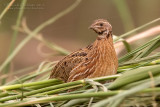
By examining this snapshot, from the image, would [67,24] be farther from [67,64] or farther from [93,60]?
[93,60]

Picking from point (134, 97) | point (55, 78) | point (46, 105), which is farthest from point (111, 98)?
point (55, 78)

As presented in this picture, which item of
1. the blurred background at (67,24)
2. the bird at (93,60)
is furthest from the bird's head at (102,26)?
the blurred background at (67,24)

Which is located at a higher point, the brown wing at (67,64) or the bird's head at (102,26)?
the bird's head at (102,26)

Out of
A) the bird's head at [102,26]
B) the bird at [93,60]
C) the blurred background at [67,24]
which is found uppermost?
the blurred background at [67,24]

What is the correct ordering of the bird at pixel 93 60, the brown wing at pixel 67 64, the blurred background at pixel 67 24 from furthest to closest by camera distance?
the blurred background at pixel 67 24, the brown wing at pixel 67 64, the bird at pixel 93 60

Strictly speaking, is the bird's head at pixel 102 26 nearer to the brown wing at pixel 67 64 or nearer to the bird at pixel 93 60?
the bird at pixel 93 60

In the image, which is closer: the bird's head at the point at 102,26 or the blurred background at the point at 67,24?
the bird's head at the point at 102,26

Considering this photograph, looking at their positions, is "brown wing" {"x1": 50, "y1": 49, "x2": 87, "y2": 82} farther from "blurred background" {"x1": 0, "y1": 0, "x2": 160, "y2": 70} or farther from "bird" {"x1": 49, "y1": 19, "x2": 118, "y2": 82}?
"blurred background" {"x1": 0, "y1": 0, "x2": 160, "y2": 70}

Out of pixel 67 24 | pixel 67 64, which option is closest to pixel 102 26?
pixel 67 64

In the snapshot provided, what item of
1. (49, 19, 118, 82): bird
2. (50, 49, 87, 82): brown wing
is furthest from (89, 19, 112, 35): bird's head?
(50, 49, 87, 82): brown wing
